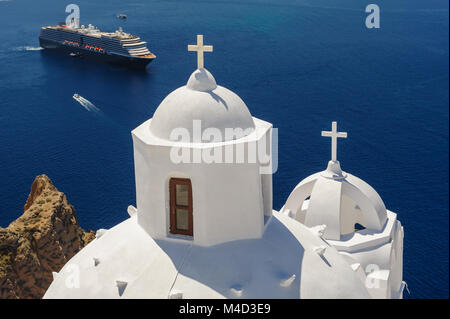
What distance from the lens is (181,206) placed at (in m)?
12.5

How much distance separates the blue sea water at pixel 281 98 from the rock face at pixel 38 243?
37.0 ft

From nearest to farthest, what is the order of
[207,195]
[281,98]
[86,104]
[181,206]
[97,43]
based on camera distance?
[207,195] → [181,206] → [281,98] → [86,104] → [97,43]

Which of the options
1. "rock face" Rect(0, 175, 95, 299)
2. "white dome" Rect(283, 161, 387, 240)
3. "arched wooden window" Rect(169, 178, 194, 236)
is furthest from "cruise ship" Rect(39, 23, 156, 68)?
"arched wooden window" Rect(169, 178, 194, 236)

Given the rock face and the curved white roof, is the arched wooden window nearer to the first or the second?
the curved white roof

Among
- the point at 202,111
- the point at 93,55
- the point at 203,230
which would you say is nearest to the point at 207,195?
the point at 203,230

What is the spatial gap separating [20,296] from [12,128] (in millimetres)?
31518

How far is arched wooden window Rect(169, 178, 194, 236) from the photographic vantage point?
1222cm

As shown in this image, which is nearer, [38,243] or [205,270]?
[205,270]

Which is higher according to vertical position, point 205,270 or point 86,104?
point 205,270

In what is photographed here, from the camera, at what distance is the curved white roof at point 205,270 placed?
37.9 feet

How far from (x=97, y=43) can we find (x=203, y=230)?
3043 inches

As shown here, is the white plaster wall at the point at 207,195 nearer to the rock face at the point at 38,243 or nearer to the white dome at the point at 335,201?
the white dome at the point at 335,201

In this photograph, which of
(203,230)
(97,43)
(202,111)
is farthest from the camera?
(97,43)

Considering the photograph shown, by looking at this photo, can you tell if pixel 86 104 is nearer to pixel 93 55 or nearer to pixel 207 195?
pixel 93 55
